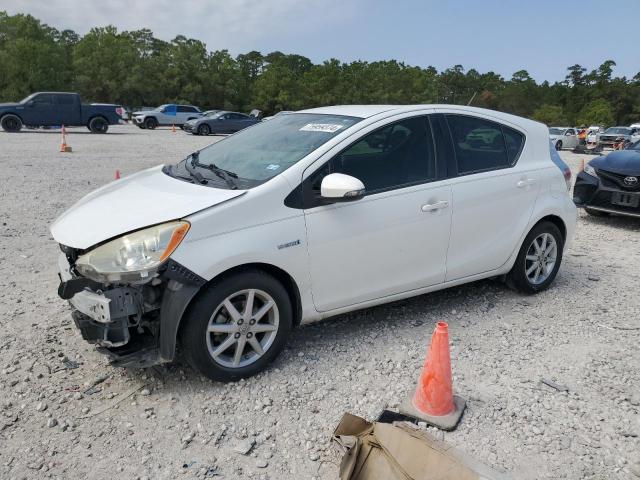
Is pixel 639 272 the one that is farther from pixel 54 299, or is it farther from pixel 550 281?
pixel 54 299

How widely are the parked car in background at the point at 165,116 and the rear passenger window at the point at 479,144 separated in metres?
33.1

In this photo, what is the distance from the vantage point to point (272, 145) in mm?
4098

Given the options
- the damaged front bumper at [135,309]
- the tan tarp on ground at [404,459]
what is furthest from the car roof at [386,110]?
the tan tarp on ground at [404,459]

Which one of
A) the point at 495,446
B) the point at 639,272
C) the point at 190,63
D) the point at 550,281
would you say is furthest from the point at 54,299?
the point at 190,63

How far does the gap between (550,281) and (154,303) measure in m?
3.74

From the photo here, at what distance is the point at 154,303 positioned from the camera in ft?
10.4

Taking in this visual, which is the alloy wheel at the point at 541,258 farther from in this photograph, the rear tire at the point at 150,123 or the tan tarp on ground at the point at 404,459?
the rear tire at the point at 150,123

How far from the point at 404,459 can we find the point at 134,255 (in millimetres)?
1789

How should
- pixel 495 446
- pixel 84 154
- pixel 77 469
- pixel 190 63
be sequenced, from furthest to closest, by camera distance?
1. pixel 190 63
2. pixel 84 154
3. pixel 495 446
4. pixel 77 469

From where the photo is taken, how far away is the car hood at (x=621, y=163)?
26.7ft

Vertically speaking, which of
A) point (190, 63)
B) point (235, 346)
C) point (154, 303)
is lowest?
point (235, 346)

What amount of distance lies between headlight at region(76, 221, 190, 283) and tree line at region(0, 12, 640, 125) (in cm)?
4232

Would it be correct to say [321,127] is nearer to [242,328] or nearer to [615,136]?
[242,328]

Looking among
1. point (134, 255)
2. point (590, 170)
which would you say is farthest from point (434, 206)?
point (590, 170)
